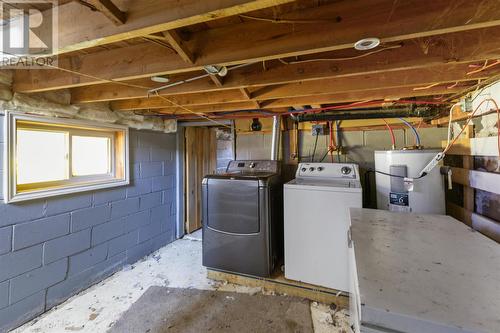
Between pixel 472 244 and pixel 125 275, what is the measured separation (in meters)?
2.91

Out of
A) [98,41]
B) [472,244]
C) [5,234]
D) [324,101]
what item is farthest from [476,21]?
[5,234]

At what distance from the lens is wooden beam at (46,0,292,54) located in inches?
31.1

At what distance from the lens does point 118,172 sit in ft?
8.96

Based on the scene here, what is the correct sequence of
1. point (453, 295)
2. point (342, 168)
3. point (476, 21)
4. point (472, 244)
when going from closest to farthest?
point (453, 295) → point (476, 21) → point (472, 244) → point (342, 168)

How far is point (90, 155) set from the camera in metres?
2.53

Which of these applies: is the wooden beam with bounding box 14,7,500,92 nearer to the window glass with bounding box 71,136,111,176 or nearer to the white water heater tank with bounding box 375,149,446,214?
the white water heater tank with bounding box 375,149,446,214

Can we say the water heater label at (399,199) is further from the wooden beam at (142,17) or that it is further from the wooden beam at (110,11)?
the wooden beam at (110,11)

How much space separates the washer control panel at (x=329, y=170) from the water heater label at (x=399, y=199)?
1.24ft

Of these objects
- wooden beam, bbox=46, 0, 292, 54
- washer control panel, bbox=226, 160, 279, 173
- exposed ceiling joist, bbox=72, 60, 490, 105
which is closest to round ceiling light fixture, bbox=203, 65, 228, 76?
exposed ceiling joist, bbox=72, 60, 490, 105

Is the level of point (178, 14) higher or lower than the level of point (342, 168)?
higher

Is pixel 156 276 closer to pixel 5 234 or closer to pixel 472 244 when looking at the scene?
pixel 5 234

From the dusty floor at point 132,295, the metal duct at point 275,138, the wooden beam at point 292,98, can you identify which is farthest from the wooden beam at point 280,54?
the dusty floor at point 132,295

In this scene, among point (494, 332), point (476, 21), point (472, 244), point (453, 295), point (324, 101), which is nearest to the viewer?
point (494, 332)

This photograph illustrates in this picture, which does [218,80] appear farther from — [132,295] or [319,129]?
[132,295]
